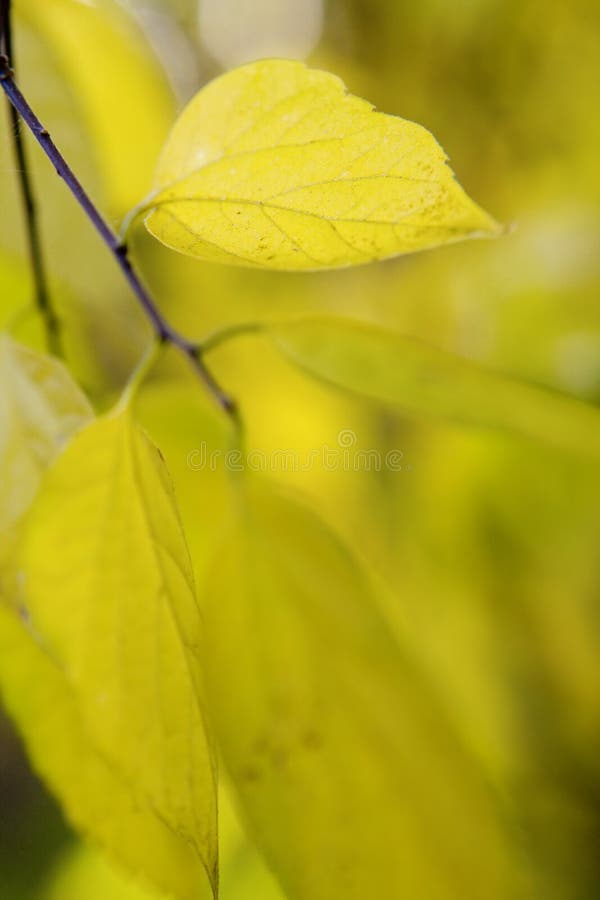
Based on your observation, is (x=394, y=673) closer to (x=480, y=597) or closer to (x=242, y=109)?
(x=242, y=109)

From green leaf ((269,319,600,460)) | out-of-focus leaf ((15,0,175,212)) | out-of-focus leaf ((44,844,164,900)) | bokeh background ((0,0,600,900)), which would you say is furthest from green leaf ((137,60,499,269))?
out-of-focus leaf ((44,844,164,900))

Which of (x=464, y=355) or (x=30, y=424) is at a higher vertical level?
(x=30, y=424)

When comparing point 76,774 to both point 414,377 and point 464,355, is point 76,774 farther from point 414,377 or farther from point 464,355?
point 464,355

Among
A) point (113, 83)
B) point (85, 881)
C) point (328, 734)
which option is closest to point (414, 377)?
point (328, 734)

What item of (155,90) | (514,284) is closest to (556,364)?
(514,284)

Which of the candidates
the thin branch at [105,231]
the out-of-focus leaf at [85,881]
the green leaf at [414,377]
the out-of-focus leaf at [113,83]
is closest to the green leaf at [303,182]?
the thin branch at [105,231]

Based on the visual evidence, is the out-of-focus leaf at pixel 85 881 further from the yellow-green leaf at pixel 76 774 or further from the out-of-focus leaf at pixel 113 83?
the out-of-focus leaf at pixel 113 83
